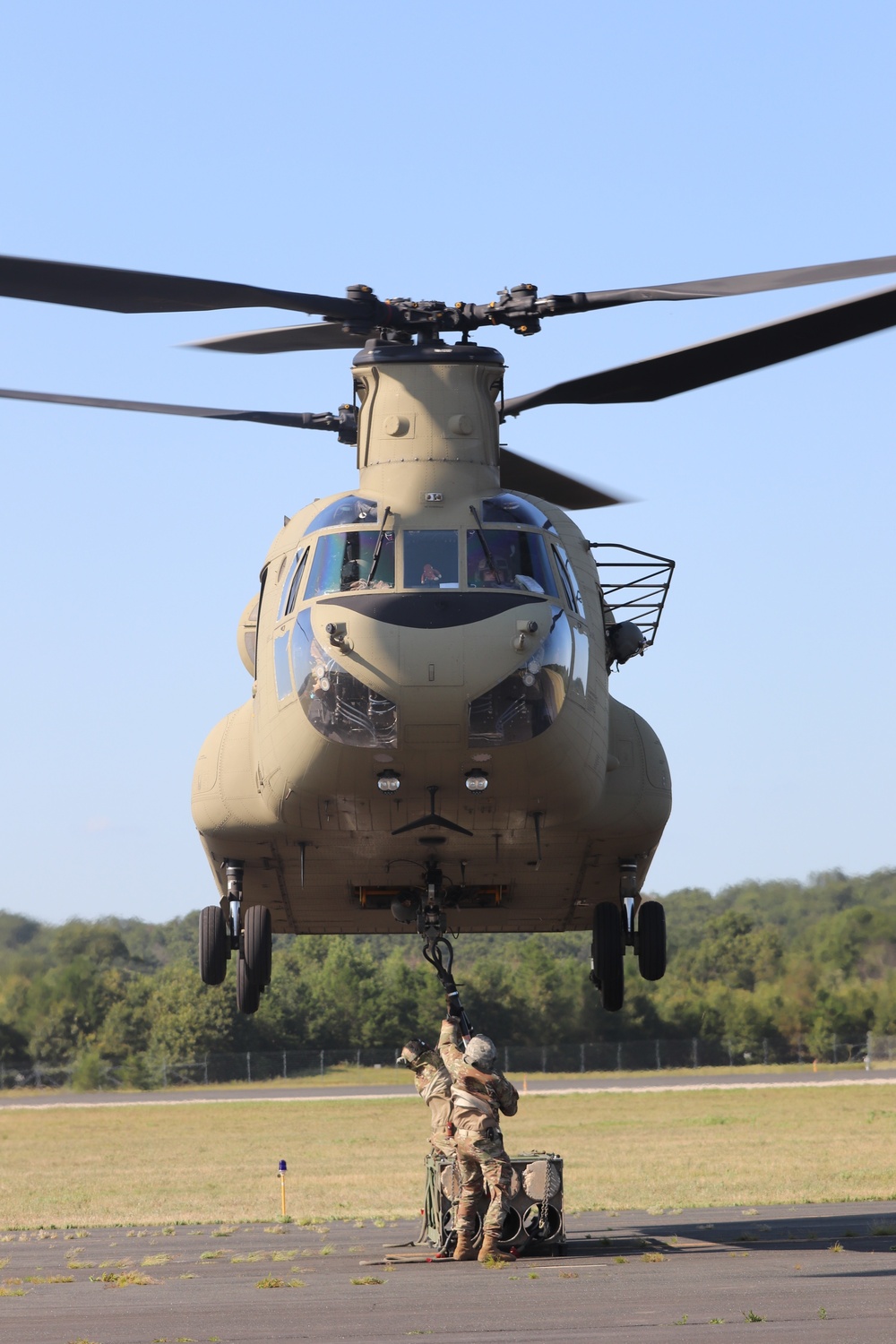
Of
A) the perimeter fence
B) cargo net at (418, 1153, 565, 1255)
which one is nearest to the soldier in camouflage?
cargo net at (418, 1153, 565, 1255)

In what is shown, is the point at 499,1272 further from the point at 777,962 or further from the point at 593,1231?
the point at 777,962

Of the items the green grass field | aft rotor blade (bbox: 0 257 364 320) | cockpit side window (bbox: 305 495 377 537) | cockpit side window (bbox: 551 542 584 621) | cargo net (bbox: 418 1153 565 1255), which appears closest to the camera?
aft rotor blade (bbox: 0 257 364 320)

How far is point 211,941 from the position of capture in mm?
17781

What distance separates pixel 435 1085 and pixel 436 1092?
77mm

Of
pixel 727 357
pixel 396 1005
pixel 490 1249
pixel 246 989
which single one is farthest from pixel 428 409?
pixel 396 1005

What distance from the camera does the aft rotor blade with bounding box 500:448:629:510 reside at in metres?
20.1

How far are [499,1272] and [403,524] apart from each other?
636 cm

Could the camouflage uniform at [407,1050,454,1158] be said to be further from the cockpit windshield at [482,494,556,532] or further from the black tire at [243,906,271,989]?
the cockpit windshield at [482,494,556,532]

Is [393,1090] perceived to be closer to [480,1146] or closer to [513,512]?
[480,1146]

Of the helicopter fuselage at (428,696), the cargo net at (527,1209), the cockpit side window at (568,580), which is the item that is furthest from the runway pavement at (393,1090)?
the cockpit side window at (568,580)

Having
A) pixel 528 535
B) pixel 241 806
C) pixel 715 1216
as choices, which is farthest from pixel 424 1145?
pixel 528 535

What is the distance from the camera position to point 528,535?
584 inches

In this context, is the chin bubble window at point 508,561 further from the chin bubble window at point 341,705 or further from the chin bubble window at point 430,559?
the chin bubble window at point 341,705

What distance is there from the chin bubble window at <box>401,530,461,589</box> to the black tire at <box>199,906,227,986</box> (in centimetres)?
544
